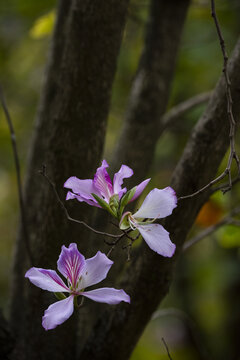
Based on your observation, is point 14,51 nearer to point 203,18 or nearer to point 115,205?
point 203,18

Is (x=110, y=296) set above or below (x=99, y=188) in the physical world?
below

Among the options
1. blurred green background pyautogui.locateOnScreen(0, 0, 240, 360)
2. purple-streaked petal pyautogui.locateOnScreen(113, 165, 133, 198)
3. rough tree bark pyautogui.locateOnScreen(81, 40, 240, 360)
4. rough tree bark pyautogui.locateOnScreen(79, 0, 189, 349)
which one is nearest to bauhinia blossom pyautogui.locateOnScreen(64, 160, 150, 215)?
purple-streaked petal pyautogui.locateOnScreen(113, 165, 133, 198)

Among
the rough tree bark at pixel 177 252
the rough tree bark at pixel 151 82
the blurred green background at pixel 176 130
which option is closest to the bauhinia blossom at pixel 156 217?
the rough tree bark at pixel 177 252

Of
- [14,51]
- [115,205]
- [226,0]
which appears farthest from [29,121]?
[115,205]

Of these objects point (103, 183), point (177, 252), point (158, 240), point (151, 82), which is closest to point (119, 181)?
point (103, 183)

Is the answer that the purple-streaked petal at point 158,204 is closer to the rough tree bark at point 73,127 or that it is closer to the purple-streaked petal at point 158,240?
the purple-streaked petal at point 158,240

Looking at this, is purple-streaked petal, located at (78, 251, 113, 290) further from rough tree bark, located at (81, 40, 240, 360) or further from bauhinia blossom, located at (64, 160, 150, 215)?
rough tree bark, located at (81, 40, 240, 360)

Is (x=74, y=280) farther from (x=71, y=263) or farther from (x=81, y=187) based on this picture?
(x=81, y=187)
